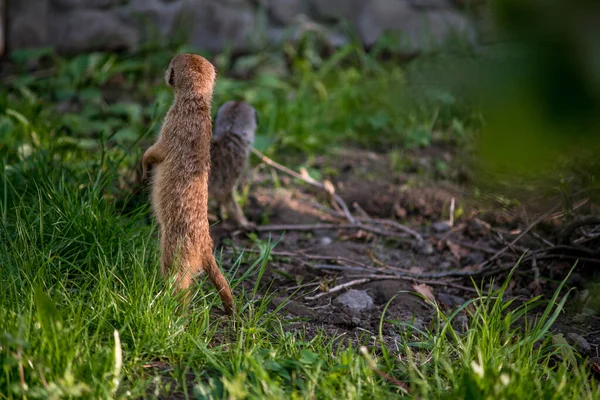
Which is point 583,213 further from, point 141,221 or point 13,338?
point 13,338

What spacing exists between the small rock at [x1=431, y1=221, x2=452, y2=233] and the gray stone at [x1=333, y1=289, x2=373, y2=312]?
1217mm

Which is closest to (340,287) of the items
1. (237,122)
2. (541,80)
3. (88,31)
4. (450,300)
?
(450,300)

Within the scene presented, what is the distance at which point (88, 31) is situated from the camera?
748 cm

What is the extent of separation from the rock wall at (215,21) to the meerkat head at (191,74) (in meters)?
4.36

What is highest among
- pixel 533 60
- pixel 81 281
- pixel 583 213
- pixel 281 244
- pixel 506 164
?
pixel 533 60

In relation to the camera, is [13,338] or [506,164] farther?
[13,338]

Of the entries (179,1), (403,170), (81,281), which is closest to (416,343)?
(81,281)

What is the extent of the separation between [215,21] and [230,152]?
11.1 feet

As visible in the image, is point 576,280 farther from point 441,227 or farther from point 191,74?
point 191,74

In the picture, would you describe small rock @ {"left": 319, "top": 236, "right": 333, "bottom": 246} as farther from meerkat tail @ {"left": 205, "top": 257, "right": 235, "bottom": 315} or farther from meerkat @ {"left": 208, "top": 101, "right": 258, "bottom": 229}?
meerkat tail @ {"left": 205, "top": 257, "right": 235, "bottom": 315}

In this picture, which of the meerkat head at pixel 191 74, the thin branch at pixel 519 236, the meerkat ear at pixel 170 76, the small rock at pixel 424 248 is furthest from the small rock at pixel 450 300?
the meerkat ear at pixel 170 76

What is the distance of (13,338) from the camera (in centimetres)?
243

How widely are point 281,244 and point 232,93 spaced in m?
2.51

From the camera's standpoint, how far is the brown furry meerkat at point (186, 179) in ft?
10.4
